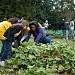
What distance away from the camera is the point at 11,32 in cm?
890

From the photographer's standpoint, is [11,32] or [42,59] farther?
[11,32]

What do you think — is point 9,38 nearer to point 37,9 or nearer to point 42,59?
point 42,59

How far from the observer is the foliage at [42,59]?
7738mm

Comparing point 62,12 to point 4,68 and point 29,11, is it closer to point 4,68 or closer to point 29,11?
point 29,11

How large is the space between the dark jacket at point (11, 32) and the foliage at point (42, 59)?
0.57 metres

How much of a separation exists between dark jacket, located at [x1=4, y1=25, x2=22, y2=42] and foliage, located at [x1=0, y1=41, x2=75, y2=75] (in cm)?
57

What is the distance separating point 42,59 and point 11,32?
4.61 ft

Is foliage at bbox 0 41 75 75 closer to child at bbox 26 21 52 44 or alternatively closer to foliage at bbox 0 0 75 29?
child at bbox 26 21 52 44

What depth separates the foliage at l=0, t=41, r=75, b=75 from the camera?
7.74 m

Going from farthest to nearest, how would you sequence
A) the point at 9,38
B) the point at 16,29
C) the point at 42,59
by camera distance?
the point at 9,38 < the point at 16,29 < the point at 42,59

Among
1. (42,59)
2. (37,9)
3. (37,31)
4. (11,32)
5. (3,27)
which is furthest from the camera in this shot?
(37,9)

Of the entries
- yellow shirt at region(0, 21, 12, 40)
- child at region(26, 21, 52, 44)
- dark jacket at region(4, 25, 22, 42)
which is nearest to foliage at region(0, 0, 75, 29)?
child at region(26, 21, 52, 44)

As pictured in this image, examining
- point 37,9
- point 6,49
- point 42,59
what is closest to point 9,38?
point 6,49

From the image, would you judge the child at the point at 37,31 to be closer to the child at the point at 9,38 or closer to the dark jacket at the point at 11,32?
the child at the point at 9,38
